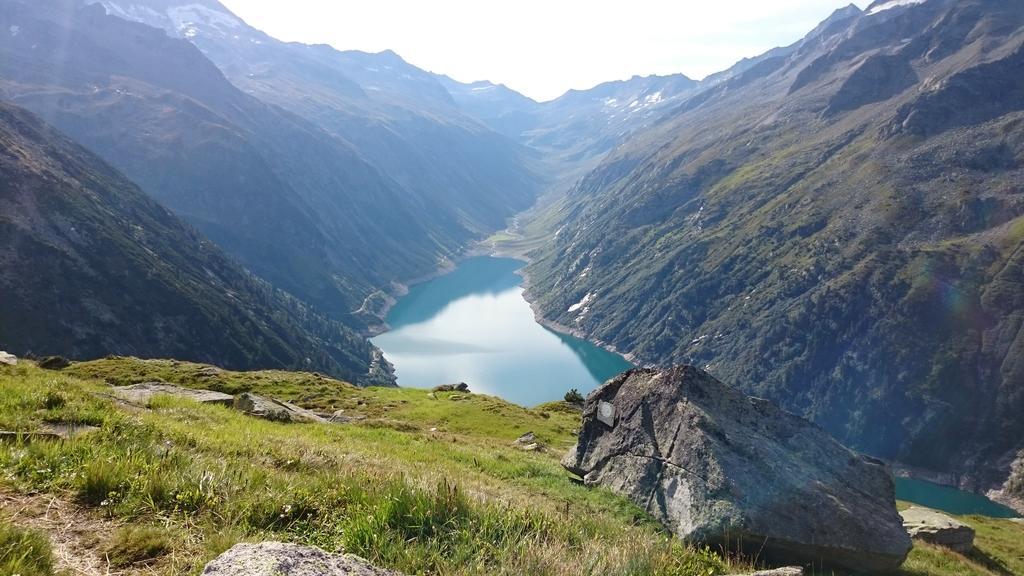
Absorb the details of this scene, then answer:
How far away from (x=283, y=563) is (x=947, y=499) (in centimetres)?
20636

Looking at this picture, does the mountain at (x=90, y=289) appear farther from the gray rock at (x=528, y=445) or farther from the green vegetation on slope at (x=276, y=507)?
the green vegetation on slope at (x=276, y=507)

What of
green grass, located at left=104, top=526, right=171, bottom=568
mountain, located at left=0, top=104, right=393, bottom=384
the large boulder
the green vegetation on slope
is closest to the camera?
green grass, located at left=104, top=526, right=171, bottom=568

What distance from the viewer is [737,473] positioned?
1614 centimetres

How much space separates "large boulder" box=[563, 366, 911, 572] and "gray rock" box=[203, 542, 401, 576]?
10529 mm

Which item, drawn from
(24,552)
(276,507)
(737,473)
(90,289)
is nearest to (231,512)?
(276,507)

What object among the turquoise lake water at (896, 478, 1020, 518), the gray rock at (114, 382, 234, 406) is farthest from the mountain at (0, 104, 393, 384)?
the turquoise lake water at (896, 478, 1020, 518)

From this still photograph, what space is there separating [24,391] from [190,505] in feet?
30.0

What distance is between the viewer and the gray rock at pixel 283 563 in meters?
5.59

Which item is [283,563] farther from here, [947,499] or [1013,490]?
[1013,490]

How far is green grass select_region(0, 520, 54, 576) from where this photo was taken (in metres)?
5.35

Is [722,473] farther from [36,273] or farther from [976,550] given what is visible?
[36,273]

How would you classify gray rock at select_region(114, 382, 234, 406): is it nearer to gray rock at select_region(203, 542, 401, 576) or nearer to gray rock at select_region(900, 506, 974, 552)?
gray rock at select_region(203, 542, 401, 576)

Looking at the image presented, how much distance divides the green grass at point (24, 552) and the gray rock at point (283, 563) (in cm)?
165

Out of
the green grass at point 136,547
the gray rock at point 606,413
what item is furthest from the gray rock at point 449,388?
the green grass at point 136,547
